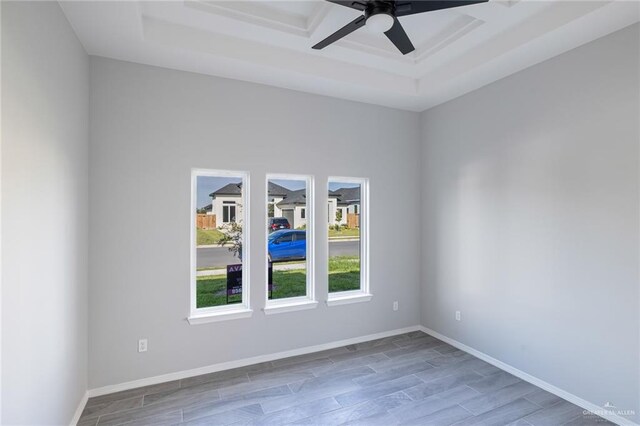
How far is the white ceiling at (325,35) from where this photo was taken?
94.6 inches

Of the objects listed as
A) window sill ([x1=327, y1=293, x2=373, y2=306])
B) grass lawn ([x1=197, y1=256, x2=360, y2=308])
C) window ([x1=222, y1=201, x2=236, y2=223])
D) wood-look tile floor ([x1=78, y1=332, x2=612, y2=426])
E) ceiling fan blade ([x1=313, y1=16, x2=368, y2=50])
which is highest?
ceiling fan blade ([x1=313, y1=16, x2=368, y2=50])

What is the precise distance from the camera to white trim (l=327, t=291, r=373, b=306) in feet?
12.6

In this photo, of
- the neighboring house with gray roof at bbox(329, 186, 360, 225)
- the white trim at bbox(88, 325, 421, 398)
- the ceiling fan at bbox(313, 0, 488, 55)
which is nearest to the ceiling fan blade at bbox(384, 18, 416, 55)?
the ceiling fan at bbox(313, 0, 488, 55)

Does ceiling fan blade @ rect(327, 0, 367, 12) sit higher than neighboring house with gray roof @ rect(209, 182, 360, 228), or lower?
higher

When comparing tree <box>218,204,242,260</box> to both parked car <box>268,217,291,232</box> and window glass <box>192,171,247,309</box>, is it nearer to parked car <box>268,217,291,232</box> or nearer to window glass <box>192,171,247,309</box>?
window glass <box>192,171,247,309</box>

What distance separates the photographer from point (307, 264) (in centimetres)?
383

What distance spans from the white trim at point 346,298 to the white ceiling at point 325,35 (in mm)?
2387

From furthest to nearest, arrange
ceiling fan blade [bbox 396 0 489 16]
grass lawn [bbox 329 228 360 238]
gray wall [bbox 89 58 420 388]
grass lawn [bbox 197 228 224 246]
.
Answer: grass lawn [bbox 329 228 360 238], grass lawn [bbox 197 228 224 246], gray wall [bbox 89 58 420 388], ceiling fan blade [bbox 396 0 489 16]

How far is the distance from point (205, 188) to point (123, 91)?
1101mm

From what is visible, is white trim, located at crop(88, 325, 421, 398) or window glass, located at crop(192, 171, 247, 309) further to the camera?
window glass, located at crop(192, 171, 247, 309)

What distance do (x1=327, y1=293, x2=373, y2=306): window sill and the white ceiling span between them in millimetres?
2393

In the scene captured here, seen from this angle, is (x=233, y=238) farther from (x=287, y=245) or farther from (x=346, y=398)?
(x=346, y=398)

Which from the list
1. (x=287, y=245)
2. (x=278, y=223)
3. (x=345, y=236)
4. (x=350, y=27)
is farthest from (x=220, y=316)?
(x=350, y=27)

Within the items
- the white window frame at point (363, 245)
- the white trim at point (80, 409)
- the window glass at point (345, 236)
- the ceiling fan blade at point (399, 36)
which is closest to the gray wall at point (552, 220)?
the white window frame at point (363, 245)
